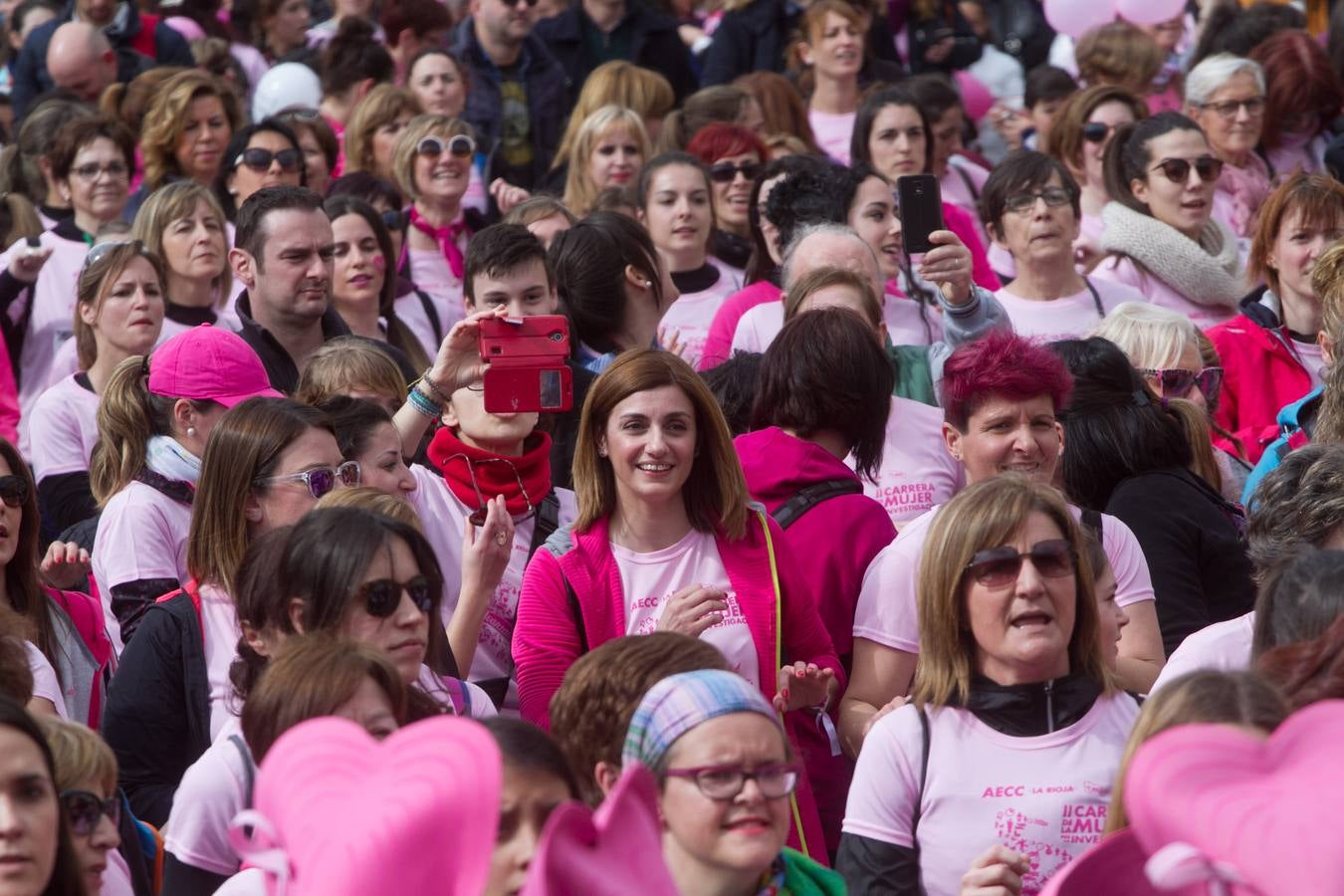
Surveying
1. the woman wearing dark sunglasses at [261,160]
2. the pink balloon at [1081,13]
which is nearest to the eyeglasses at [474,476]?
the woman wearing dark sunglasses at [261,160]

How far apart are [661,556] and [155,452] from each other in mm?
1505

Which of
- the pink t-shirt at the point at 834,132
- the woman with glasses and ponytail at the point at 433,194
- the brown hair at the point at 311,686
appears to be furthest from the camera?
the pink t-shirt at the point at 834,132

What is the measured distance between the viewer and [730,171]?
9297 millimetres

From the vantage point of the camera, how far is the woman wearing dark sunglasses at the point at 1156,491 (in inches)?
215

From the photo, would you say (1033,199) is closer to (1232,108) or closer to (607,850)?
(1232,108)

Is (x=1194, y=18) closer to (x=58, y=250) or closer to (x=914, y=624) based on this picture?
(x=58, y=250)

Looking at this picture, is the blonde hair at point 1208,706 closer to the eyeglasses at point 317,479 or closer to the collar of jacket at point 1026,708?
the collar of jacket at point 1026,708

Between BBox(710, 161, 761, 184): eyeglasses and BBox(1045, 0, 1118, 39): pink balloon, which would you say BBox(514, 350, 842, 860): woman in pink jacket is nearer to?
BBox(710, 161, 761, 184): eyeglasses

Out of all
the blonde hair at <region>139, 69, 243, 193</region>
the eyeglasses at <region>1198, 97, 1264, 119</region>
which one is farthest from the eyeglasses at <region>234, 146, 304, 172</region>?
the eyeglasses at <region>1198, 97, 1264, 119</region>

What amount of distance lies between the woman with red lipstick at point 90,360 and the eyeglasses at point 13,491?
152 cm

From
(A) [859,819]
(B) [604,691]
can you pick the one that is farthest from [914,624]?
(B) [604,691]

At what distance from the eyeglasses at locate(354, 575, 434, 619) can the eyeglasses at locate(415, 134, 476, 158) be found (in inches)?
192

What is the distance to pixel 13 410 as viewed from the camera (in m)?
7.81

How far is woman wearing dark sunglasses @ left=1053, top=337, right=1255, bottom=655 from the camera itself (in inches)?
215
